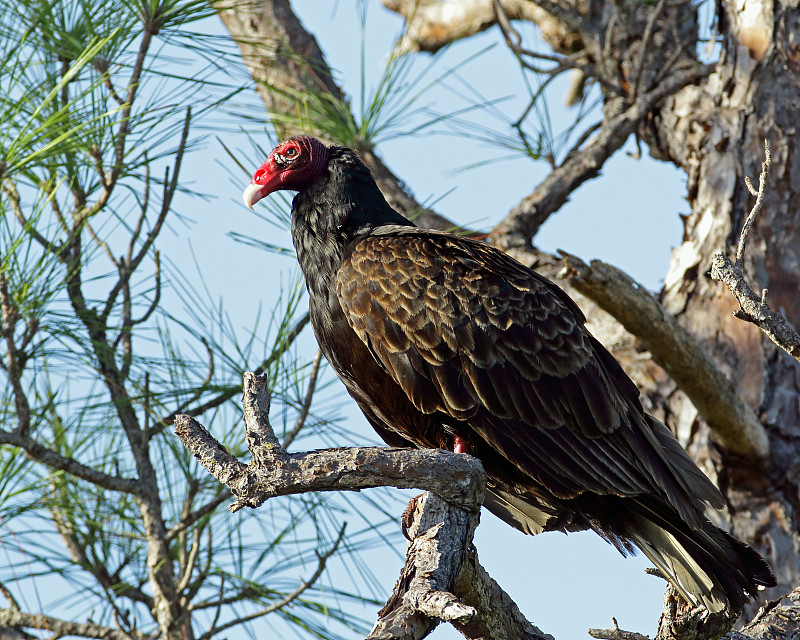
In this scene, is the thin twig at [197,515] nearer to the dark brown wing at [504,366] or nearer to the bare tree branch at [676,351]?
the dark brown wing at [504,366]

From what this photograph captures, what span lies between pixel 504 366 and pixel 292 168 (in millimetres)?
1098

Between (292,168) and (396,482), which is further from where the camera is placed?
(292,168)

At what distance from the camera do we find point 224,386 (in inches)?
125

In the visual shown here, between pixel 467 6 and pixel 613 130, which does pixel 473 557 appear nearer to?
pixel 613 130

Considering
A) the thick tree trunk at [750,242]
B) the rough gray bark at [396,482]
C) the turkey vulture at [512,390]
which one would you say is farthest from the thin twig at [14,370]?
the thick tree trunk at [750,242]

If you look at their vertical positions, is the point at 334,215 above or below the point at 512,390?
above

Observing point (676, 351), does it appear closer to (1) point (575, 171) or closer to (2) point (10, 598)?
(1) point (575, 171)

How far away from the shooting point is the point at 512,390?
266cm

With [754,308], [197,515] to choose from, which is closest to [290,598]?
[197,515]

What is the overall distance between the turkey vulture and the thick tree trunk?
0.98 m

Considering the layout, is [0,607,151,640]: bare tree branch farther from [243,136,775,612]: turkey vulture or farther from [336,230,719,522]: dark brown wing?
[336,230,719,522]: dark brown wing

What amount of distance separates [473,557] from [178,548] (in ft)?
5.33

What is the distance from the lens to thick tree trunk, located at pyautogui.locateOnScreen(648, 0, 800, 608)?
3648 millimetres

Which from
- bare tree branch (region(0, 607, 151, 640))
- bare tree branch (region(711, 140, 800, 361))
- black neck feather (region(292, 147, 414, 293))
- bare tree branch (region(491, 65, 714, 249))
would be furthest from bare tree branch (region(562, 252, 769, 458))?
bare tree branch (region(0, 607, 151, 640))
